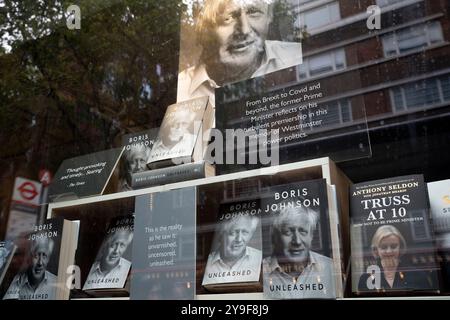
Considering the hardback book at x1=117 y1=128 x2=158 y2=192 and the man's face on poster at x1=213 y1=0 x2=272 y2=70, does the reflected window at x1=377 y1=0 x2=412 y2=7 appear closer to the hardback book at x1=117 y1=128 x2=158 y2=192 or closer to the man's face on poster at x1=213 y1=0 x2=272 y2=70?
the man's face on poster at x1=213 y1=0 x2=272 y2=70

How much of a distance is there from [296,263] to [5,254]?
0.98 meters

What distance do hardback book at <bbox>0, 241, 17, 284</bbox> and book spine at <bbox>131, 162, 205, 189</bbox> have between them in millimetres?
451

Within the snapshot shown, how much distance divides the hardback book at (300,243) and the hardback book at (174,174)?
0.77 ft

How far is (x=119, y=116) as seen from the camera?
152 centimetres

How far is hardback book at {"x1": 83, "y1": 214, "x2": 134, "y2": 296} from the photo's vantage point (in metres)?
1.28

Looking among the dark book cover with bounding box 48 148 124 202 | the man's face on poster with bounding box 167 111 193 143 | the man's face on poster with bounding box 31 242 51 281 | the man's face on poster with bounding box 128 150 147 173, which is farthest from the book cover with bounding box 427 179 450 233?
the man's face on poster with bounding box 31 242 51 281

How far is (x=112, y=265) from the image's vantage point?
1.34 m

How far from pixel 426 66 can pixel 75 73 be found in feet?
3.74

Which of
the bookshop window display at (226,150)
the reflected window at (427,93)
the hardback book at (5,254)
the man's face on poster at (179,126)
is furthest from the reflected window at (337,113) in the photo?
the hardback book at (5,254)

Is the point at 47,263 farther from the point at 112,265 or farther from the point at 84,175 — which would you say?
the point at 84,175

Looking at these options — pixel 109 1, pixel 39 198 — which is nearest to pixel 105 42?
pixel 109 1

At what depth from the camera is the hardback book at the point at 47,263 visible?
1307mm

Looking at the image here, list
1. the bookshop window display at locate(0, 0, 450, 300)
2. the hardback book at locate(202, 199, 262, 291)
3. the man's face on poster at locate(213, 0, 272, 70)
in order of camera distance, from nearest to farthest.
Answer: the bookshop window display at locate(0, 0, 450, 300), the hardback book at locate(202, 199, 262, 291), the man's face on poster at locate(213, 0, 272, 70)

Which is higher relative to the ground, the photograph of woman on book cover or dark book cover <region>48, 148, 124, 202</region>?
dark book cover <region>48, 148, 124, 202</region>
